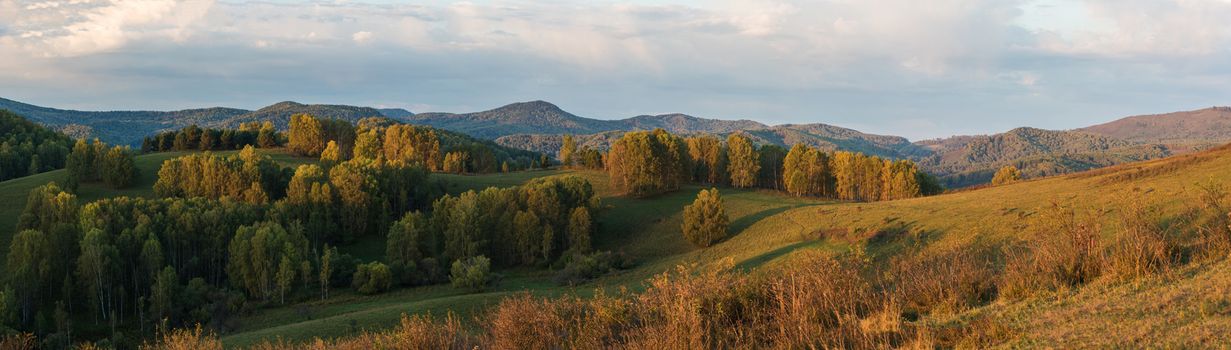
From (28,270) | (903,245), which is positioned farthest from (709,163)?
(28,270)

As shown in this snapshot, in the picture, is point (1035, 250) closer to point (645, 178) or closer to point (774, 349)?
point (774, 349)

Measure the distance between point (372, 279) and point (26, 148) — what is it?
82.4 m

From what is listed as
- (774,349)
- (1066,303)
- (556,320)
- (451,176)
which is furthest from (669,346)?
(451,176)

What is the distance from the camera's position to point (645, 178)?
83062 millimetres

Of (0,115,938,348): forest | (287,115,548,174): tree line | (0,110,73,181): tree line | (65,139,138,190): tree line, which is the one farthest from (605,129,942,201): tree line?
(0,110,73,181): tree line

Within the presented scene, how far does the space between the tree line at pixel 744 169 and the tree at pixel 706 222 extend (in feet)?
63.8

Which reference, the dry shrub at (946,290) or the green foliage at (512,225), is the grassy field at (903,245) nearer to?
the dry shrub at (946,290)

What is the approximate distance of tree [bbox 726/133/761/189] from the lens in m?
98.4

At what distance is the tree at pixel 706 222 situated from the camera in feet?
206

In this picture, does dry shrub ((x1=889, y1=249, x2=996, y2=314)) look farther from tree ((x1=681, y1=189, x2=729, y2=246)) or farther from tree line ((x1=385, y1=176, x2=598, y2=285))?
tree line ((x1=385, y1=176, x2=598, y2=285))

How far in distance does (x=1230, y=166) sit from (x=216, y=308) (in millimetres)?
63184

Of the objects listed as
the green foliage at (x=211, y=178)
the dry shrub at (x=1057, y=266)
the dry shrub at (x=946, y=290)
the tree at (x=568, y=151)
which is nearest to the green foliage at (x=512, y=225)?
the green foliage at (x=211, y=178)

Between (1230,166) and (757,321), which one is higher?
(1230,166)

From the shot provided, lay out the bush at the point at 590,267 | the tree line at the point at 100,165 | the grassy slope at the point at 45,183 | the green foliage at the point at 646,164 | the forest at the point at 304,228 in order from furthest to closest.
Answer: the green foliage at the point at 646,164 < the tree line at the point at 100,165 < the grassy slope at the point at 45,183 < the bush at the point at 590,267 < the forest at the point at 304,228
